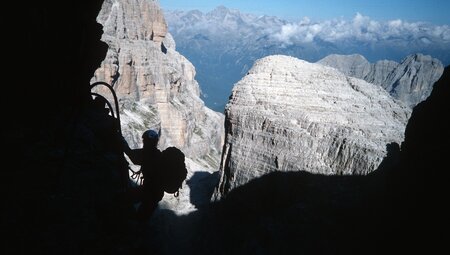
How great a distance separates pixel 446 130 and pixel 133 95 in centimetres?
7556

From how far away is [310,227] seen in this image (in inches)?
884

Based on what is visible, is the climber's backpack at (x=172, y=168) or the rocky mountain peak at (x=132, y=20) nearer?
the climber's backpack at (x=172, y=168)

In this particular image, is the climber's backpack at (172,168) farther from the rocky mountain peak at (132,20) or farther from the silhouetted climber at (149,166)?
the rocky mountain peak at (132,20)

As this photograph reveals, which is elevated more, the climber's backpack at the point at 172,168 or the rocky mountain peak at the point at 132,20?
the rocky mountain peak at the point at 132,20

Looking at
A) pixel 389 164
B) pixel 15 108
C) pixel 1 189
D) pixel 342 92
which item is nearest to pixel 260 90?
pixel 342 92

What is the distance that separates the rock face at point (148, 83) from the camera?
249 ft

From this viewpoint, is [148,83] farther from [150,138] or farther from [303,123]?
[150,138]

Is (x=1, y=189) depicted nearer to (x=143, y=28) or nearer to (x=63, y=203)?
(x=63, y=203)

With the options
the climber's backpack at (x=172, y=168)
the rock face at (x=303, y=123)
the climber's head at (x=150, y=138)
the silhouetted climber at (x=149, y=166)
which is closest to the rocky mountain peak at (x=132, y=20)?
the rock face at (x=303, y=123)

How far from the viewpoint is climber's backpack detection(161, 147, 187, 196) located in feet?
29.3

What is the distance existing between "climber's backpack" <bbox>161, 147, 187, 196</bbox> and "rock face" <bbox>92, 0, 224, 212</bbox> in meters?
57.1

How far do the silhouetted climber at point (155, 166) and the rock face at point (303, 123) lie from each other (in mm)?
18624

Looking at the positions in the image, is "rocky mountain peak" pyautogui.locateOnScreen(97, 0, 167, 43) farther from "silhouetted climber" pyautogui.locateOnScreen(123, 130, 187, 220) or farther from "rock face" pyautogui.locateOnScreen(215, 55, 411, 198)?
"silhouetted climber" pyautogui.locateOnScreen(123, 130, 187, 220)

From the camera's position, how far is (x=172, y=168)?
29.7 ft
